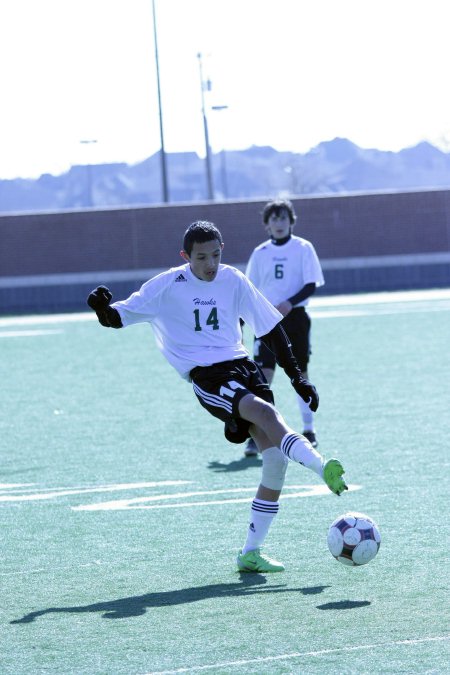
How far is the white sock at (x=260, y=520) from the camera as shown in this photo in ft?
20.8

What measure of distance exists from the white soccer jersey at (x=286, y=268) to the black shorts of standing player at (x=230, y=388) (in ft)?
13.7

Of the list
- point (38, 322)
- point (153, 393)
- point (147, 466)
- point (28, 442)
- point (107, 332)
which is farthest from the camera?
point (38, 322)

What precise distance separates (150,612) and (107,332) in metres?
18.9

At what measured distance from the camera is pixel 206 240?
646 cm

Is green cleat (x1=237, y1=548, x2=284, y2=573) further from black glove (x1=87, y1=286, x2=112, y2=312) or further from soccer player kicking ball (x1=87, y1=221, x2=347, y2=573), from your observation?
black glove (x1=87, y1=286, x2=112, y2=312)

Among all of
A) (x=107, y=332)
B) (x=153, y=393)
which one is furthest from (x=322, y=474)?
(x=107, y=332)

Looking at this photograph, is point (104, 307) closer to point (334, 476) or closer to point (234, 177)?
point (334, 476)

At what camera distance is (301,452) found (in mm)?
5945

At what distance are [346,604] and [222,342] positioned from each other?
1.68 metres

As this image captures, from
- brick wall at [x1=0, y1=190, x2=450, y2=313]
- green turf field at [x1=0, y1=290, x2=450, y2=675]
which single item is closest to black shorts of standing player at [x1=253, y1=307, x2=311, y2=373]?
green turf field at [x1=0, y1=290, x2=450, y2=675]

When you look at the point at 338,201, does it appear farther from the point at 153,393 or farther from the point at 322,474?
the point at 322,474

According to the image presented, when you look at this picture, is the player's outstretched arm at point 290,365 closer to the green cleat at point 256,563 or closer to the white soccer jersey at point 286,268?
the green cleat at point 256,563

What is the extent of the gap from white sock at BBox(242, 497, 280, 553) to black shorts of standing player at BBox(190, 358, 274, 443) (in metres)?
0.36

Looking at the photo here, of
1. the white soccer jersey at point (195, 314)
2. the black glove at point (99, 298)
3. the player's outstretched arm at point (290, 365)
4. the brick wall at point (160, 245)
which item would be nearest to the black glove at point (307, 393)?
the player's outstretched arm at point (290, 365)
